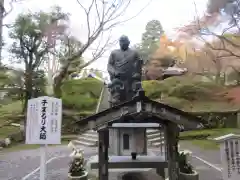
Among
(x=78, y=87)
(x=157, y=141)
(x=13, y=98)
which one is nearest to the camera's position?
(x=157, y=141)

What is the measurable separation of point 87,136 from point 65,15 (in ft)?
32.6

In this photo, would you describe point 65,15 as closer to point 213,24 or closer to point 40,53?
point 40,53

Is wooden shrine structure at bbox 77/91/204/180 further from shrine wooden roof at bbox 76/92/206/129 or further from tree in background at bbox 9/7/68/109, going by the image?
tree in background at bbox 9/7/68/109

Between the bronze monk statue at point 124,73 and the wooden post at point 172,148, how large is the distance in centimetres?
213

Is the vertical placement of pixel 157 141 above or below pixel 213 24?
below

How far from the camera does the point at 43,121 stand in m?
3.61

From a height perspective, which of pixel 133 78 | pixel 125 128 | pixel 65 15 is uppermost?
pixel 65 15

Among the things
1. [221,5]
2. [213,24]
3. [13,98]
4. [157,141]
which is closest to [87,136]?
[157,141]

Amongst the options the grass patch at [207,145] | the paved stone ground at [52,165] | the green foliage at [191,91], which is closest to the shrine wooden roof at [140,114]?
the paved stone ground at [52,165]

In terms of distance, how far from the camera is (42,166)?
3.54 m

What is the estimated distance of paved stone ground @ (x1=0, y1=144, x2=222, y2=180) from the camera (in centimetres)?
648

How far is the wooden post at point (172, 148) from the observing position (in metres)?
3.97

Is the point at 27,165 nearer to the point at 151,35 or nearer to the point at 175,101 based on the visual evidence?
the point at 175,101

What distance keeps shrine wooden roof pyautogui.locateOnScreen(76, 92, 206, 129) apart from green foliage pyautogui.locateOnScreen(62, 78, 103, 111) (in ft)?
46.9
